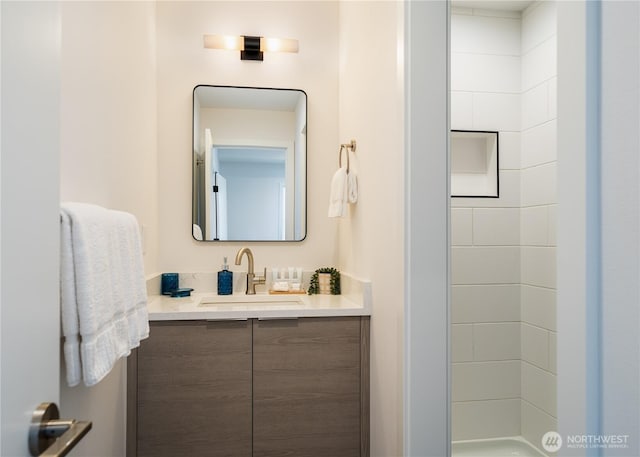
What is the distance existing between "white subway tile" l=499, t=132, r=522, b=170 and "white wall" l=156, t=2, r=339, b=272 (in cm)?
91

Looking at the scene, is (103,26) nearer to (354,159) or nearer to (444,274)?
(354,159)

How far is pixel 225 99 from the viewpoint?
8.39 ft

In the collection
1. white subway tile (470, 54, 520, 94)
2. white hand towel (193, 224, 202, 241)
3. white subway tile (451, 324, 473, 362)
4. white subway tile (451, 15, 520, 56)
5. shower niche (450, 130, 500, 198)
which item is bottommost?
white subway tile (451, 324, 473, 362)

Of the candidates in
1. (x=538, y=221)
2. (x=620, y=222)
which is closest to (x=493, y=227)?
(x=538, y=221)

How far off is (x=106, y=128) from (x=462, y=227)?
169 cm

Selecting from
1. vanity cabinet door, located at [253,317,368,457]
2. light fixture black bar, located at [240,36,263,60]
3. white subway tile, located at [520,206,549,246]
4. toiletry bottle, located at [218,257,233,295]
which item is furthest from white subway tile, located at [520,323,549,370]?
light fixture black bar, located at [240,36,263,60]

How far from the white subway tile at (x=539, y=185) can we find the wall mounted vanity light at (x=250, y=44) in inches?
57.3

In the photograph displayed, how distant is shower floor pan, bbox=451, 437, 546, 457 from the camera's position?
7.45ft

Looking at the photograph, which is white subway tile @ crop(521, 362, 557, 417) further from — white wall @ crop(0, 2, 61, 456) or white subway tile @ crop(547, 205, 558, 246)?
white wall @ crop(0, 2, 61, 456)

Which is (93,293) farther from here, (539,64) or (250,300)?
(539,64)

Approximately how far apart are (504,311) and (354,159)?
1.10 meters

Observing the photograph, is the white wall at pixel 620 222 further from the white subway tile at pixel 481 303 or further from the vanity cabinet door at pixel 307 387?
the white subway tile at pixel 481 303

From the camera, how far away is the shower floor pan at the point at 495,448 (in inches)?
89.4

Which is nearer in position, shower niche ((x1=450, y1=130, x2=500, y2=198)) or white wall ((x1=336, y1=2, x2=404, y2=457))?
white wall ((x1=336, y1=2, x2=404, y2=457))
